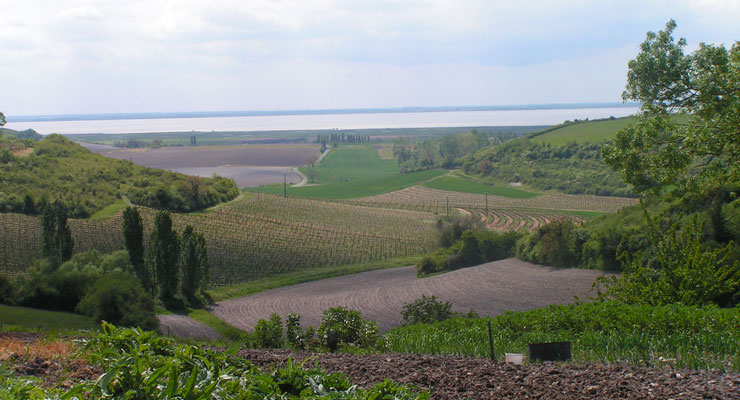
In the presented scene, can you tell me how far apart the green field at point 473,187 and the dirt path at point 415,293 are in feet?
123

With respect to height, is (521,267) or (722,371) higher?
(722,371)

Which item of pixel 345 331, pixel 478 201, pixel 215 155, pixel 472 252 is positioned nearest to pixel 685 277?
pixel 345 331

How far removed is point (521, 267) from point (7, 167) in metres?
57.5

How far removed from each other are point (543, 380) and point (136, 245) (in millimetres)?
36171

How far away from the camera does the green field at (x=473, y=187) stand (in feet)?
269

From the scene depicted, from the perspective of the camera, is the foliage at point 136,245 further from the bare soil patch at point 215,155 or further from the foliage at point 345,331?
the bare soil patch at point 215,155

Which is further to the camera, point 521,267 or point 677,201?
point 521,267

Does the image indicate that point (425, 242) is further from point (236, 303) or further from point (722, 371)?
point (722, 371)

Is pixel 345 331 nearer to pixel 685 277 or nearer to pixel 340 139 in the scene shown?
pixel 685 277

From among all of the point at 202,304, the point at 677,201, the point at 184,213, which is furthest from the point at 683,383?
the point at 184,213

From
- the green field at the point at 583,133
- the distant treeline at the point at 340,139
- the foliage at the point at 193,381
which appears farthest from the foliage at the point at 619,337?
the distant treeline at the point at 340,139

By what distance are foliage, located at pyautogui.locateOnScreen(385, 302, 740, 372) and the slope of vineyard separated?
3629 cm

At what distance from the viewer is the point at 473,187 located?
290 feet

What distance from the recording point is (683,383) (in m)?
5.16
